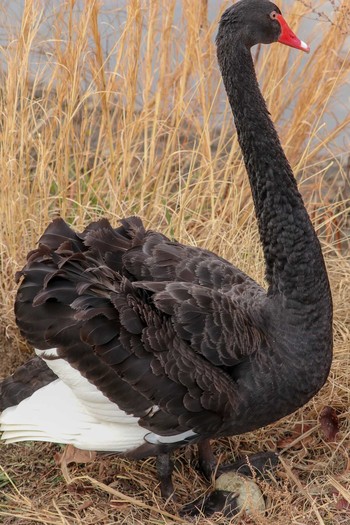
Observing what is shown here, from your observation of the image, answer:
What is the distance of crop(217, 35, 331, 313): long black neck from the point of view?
9.92ft

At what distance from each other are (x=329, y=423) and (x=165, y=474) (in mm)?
719

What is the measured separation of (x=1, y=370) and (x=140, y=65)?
1.64 meters

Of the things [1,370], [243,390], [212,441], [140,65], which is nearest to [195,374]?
[243,390]

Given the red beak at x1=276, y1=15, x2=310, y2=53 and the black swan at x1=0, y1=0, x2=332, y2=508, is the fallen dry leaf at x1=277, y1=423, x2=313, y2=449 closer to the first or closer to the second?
the black swan at x1=0, y1=0, x2=332, y2=508

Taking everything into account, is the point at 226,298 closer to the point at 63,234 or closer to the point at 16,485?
the point at 63,234

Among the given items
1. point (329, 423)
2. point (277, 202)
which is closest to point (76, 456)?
point (329, 423)

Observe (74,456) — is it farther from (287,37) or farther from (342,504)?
(287,37)

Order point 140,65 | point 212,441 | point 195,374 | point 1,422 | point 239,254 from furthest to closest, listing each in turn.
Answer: point 140,65 → point 239,254 → point 212,441 → point 1,422 → point 195,374

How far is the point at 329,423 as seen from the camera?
11.3 feet

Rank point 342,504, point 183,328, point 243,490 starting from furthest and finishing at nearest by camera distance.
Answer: point 243,490
point 342,504
point 183,328

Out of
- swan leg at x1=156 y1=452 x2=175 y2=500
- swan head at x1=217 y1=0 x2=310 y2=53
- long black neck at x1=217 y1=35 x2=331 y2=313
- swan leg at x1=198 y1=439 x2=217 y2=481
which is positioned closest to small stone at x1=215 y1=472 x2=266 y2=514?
swan leg at x1=198 y1=439 x2=217 y2=481

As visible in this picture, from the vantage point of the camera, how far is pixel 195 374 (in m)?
2.85

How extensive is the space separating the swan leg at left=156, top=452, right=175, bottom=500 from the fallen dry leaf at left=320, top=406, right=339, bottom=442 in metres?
0.65

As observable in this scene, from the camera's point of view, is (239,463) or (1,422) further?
(239,463)
